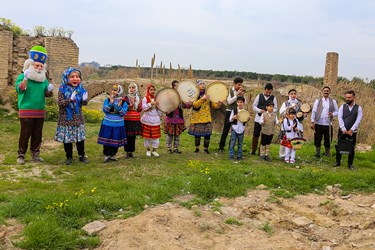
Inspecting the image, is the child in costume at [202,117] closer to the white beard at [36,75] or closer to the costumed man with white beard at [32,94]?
the costumed man with white beard at [32,94]

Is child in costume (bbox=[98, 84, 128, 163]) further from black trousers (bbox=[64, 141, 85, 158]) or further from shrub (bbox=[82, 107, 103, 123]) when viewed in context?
shrub (bbox=[82, 107, 103, 123])

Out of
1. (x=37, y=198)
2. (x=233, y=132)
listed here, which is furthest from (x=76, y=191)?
(x=233, y=132)

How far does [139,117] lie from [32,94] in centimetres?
212

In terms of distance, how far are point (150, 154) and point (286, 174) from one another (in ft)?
9.95

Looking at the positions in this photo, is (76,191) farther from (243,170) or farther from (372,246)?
(372,246)

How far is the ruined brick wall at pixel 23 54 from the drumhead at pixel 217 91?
7.85 metres

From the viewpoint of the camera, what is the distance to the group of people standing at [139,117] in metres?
7.08

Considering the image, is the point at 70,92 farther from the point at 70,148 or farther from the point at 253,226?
the point at 253,226

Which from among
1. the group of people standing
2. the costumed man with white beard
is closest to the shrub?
the group of people standing

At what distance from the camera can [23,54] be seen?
1370cm

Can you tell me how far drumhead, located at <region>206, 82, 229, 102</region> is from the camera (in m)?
8.56

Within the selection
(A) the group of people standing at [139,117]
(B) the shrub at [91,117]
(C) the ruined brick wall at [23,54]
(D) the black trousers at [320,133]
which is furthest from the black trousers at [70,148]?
(B) the shrub at [91,117]

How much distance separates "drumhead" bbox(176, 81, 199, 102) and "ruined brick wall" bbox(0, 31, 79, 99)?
25.0 feet

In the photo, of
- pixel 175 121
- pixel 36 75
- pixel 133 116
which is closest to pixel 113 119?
pixel 133 116
